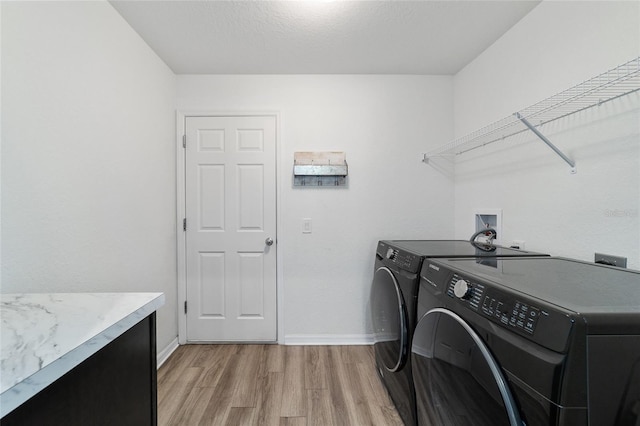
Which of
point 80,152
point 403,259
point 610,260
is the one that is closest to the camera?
point 610,260

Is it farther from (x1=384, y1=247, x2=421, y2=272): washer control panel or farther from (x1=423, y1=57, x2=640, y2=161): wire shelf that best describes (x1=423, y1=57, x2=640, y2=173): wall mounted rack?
(x1=384, y1=247, x2=421, y2=272): washer control panel

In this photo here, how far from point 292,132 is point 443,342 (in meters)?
1.89

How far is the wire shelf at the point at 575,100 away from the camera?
965 millimetres

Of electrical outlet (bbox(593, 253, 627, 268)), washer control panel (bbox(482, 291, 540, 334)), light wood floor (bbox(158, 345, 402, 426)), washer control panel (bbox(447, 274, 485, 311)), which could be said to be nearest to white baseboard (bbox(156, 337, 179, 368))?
light wood floor (bbox(158, 345, 402, 426))

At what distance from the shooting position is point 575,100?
119 centimetres

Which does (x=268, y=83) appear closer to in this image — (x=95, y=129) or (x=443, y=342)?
(x=95, y=129)

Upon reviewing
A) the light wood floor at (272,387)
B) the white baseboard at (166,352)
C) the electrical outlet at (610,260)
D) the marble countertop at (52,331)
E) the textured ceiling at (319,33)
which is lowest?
the light wood floor at (272,387)

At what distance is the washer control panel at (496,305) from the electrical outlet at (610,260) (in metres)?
0.78

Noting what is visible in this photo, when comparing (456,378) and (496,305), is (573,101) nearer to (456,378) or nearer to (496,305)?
(496,305)

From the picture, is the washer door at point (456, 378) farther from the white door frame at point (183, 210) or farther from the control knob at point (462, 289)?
the white door frame at point (183, 210)

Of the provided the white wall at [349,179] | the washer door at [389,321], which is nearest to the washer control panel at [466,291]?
the washer door at [389,321]

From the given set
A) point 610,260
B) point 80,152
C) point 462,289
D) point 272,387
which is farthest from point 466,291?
point 80,152

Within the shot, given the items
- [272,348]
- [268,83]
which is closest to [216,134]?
[268,83]

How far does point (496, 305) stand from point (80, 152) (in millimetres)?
1884
